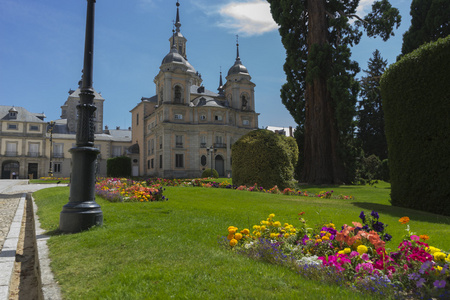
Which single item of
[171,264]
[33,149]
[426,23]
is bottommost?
[171,264]

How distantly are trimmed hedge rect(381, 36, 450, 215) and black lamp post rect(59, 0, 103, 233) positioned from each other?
327 inches

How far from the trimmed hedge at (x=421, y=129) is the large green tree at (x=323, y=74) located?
10281 millimetres

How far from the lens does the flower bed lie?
103 inches

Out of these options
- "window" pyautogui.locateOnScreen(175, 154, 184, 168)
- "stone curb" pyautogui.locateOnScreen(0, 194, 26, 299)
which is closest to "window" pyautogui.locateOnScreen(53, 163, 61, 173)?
"window" pyautogui.locateOnScreen(175, 154, 184, 168)

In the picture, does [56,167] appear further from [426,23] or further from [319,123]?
[426,23]

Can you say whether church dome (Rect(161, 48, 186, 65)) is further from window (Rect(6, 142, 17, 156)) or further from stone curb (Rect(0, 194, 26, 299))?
stone curb (Rect(0, 194, 26, 299))

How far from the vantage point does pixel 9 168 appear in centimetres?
5372

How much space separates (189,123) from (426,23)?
29.8 meters

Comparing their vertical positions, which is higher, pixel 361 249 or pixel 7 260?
pixel 361 249

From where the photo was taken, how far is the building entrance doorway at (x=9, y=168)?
53.3 m

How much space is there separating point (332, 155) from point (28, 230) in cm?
1808

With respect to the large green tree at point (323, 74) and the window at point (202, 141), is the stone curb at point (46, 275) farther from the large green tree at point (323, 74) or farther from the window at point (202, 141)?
the window at point (202, 141)

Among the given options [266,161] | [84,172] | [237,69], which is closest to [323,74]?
[266,161]

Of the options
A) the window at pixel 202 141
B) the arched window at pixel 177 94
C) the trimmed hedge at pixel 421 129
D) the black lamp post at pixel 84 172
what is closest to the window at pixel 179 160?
the window at pixel 202 141
